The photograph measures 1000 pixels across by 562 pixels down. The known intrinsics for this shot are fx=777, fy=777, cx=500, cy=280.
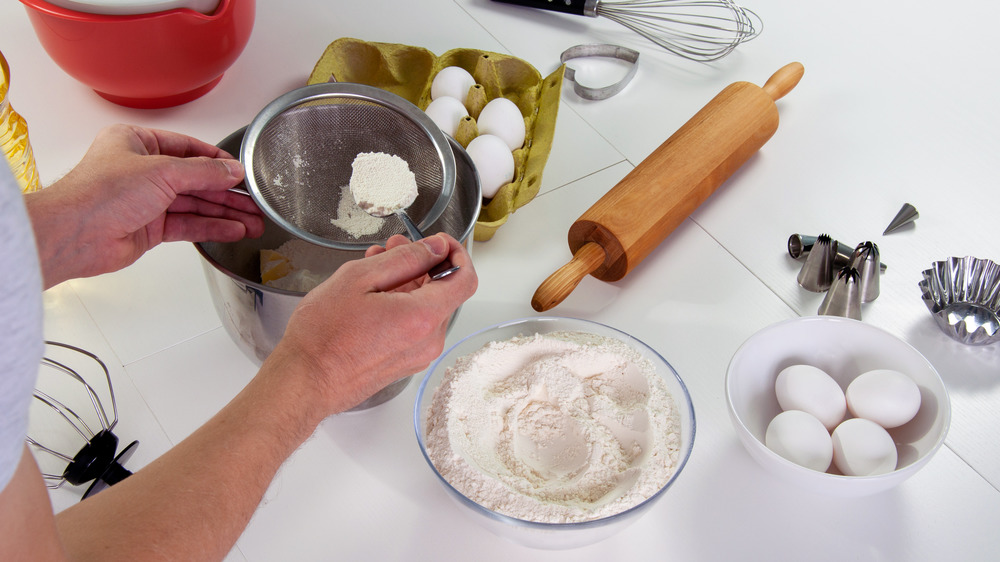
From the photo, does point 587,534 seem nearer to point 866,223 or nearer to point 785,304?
point 785,304

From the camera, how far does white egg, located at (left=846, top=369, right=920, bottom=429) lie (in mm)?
691

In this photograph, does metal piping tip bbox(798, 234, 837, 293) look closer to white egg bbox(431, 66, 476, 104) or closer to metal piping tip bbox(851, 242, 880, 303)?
metal piping tip bbox(851, 242, 880, 303)

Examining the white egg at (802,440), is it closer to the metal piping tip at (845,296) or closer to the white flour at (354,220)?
the metal piping tip at (845,296)

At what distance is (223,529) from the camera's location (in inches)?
20.4

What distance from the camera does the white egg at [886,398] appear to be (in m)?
0.69

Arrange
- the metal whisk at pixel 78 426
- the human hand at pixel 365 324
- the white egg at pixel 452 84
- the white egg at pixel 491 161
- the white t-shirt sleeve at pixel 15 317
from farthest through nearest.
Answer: the white egg at pixel 452 84 → the white egg at pixel 491 161 → the metal whisk at pixel 78 426 → the human hand at pixel 365 324 → the white t-shirt sleeve at pixel 15 317

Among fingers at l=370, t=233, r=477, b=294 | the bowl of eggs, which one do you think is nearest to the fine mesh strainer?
fingers at l=370, t=233, r=477, b=294

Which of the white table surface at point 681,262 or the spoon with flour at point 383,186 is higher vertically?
the spoon with flour at point 383,186

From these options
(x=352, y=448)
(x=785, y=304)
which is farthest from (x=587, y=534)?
(x=785, y=304)

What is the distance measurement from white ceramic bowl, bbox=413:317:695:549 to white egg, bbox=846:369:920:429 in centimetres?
16

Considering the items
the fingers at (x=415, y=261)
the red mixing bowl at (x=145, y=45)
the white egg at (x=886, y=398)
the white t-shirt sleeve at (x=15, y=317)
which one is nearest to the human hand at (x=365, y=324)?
the fingers at (x=415, y=261)

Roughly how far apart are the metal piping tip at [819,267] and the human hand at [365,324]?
17.8 inches

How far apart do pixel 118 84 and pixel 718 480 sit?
85 centimetres

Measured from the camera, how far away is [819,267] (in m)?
0.89
